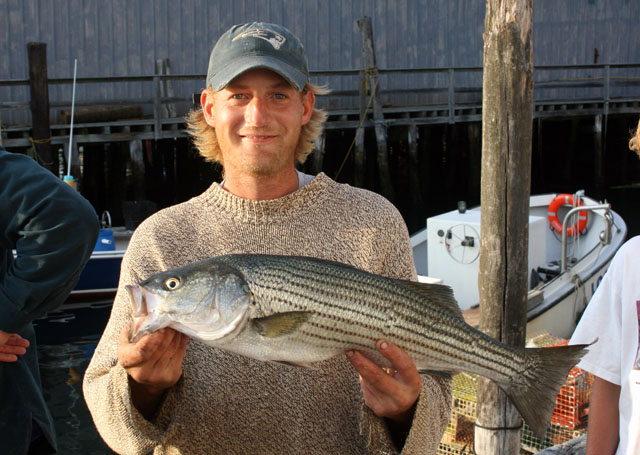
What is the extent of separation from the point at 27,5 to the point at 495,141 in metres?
15.7

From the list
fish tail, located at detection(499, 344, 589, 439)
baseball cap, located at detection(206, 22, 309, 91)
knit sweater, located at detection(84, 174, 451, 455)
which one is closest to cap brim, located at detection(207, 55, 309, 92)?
baseball cap, located at detection(206, 22, 309, 91)

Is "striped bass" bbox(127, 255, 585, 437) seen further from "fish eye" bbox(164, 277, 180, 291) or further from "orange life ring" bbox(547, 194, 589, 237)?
"orange life ring" bbox(547, 194, 589, 237)

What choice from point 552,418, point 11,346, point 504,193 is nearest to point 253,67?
point 11,346

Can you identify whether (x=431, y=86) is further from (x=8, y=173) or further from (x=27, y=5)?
(x=8, y=173)

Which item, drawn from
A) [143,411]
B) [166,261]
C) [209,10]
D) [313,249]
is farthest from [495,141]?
[209,10]

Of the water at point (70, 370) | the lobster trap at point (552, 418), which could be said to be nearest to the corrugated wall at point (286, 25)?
the water at point (70, 370)

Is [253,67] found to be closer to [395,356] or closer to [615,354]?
[395,356]

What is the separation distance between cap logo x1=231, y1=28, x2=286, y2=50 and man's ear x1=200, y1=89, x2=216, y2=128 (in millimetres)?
251

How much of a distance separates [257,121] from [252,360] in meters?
0.83

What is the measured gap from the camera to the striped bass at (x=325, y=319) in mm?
2133

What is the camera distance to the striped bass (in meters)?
2.13

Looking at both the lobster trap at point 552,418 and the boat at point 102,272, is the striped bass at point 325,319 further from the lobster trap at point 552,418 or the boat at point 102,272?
the boat at point 102,272

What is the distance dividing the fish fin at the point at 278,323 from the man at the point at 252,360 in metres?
0.23

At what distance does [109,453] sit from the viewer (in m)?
7.74
